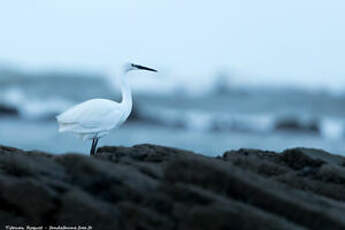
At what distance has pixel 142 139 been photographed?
83.8 feet

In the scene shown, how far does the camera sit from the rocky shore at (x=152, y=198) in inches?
232

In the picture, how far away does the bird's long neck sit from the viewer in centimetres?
1155

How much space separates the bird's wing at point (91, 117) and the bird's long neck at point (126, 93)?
1.60ft

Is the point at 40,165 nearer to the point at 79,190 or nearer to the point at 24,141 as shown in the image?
the point at 79,190

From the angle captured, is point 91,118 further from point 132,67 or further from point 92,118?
point 132,67

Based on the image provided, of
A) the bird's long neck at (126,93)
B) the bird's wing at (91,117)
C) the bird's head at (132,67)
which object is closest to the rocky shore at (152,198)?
the bird's wing at (91,117)

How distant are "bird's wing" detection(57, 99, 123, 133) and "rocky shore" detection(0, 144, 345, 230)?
11.5 ft

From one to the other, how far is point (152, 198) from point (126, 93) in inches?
229

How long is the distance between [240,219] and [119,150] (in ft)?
10.3

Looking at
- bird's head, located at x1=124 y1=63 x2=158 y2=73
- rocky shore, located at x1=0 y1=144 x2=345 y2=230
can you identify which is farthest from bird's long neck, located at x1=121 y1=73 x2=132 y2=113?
rocky shore, located at x1=0 y1=144 x2=345 y2=230

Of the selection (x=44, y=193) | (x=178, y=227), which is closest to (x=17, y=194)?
(x=44, y=193)

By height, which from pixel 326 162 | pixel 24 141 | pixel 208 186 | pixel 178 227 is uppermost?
pixel 24 141

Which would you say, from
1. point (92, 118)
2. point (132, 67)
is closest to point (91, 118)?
point (92, 118)

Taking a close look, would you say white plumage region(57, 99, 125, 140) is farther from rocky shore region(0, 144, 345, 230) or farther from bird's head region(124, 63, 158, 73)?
rocky shore region(0, 144, 345, 230)
